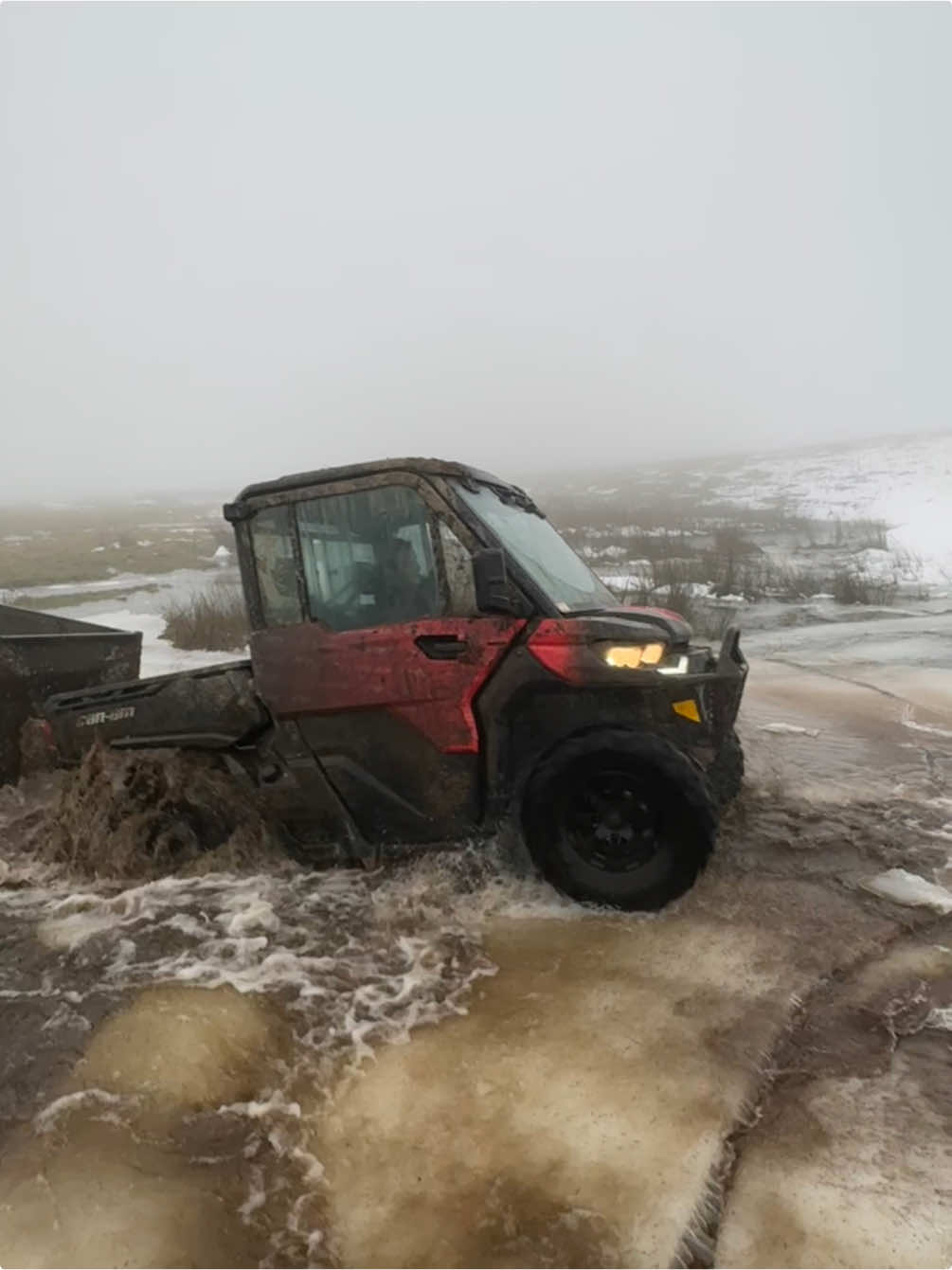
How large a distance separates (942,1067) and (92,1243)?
2543mm

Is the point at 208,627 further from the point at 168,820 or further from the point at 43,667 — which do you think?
the point at 168,820

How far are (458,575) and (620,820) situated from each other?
136 cm

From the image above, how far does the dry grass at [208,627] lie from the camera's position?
1182 centimetres

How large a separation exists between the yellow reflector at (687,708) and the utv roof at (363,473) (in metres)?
1.51

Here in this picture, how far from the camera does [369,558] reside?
13.0 ft

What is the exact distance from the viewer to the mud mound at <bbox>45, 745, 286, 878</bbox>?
423 centimetres

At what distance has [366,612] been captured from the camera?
3926 mm

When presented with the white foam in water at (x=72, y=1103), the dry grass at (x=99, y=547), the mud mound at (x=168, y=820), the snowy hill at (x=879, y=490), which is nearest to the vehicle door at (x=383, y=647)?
the mud mound at (x=168, y=820)

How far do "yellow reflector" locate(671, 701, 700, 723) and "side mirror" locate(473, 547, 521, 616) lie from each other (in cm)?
92

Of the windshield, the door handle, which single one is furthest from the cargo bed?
the windshield

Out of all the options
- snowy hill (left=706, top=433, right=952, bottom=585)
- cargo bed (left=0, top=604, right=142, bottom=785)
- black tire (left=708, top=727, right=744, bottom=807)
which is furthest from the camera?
snowy hill (left=706, top=433, right=952, bottom=585)

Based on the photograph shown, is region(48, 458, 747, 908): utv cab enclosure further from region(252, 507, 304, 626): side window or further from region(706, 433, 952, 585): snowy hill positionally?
region(706, 433, 952, 585): snowy hill

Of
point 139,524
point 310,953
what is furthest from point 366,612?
point 139,524

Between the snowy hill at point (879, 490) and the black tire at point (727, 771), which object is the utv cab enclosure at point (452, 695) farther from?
the snowy hill at point (879, 490)
